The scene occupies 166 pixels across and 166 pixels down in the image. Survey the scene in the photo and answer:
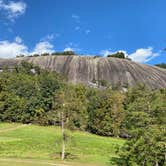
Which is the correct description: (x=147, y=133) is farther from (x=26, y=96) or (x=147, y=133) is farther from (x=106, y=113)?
(x=26, y=96)

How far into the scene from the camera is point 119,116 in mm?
81500

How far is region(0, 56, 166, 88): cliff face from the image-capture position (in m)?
101

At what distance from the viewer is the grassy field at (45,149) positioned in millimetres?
44688

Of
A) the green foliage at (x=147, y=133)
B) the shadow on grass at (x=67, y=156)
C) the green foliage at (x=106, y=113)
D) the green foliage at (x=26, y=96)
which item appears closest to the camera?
the green foliage at (x=147, y=133)

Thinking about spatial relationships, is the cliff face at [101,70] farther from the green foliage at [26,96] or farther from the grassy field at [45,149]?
the grassy field at [45,149]

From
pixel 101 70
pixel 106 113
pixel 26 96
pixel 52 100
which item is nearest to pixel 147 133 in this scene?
pixel 106 113

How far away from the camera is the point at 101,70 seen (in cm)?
10462

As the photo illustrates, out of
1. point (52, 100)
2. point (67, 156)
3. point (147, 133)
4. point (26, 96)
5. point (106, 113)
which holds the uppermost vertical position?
point (26, 96)

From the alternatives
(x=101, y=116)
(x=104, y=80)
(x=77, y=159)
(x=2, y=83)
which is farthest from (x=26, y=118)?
(x=77, y=159)

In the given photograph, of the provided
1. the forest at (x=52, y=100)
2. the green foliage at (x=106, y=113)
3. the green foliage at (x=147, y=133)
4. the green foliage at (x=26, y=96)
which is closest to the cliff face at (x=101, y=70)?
the forest at (x=52, y=100)

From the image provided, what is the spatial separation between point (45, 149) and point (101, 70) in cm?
5289

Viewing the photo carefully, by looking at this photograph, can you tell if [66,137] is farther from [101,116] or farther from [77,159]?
[101,116]

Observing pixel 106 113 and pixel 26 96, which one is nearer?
pixel 106 113

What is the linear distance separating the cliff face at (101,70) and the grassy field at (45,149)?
3065 cm
